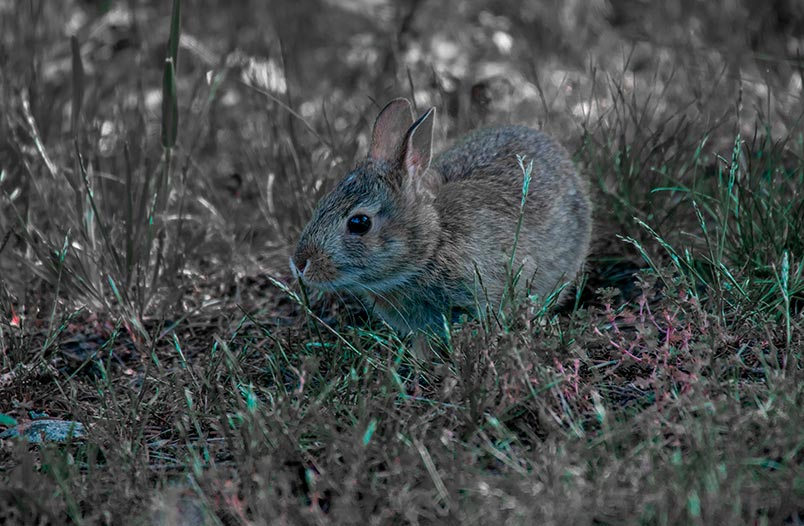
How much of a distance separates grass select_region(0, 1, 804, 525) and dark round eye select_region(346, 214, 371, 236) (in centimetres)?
31

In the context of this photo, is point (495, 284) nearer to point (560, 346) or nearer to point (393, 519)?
point (560, 346)

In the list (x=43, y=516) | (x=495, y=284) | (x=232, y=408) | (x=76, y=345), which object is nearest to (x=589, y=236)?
(x=495, y=284)

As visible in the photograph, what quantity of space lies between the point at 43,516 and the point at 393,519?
960 mm

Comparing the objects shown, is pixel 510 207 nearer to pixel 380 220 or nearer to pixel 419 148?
pixel 419 148

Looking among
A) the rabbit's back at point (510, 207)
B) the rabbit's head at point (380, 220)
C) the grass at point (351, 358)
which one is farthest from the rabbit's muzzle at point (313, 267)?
the rabbit's back at point (510, 207)

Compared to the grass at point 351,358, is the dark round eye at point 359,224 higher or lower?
higher

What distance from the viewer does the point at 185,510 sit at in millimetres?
2781

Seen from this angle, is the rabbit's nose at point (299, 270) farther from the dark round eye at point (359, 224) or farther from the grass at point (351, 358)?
the dark round eye at point (359, 224)

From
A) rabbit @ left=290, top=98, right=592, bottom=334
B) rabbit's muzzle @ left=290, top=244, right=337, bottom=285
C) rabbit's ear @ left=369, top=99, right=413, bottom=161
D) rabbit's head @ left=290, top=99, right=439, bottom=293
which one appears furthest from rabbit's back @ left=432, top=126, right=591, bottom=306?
rabbit's muzzle @ left=290, top=244, right=337, bottom=285

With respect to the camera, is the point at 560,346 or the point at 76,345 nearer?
the point at 560,346

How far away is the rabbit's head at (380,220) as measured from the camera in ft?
12.7

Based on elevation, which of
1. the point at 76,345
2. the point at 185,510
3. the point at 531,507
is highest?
the point at 531,507

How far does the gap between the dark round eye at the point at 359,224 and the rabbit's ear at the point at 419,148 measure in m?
0.31

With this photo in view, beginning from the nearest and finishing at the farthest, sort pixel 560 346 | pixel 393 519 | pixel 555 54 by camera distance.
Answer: pixel 393 519 → pixel 560 346 → pixel 555 54
